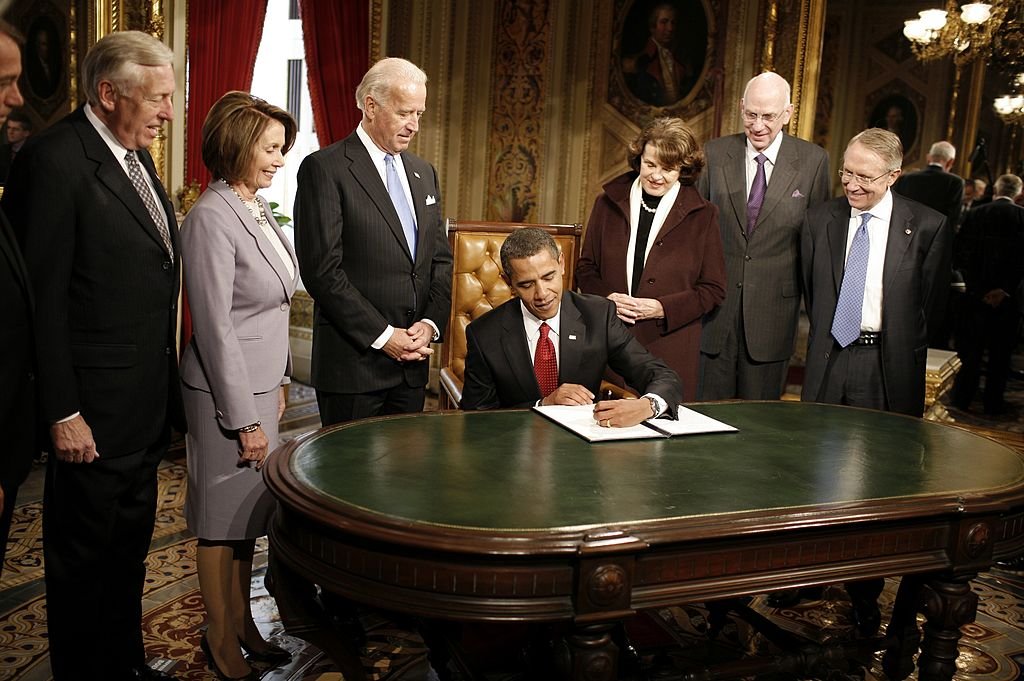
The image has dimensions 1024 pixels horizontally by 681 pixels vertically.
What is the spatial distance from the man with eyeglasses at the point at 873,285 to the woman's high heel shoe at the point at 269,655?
7.28ft

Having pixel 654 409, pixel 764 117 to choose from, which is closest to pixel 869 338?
pixel 764 117

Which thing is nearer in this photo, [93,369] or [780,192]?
[93,369]

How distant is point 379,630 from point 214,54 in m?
4.17

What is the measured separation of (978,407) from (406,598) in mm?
Result: 7767

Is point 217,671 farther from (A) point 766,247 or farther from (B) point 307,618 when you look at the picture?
(A) point 766,247

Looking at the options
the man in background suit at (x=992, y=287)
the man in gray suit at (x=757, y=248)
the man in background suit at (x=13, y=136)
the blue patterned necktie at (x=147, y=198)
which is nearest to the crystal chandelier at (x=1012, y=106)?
the man in background suit at (x=992, y=287)

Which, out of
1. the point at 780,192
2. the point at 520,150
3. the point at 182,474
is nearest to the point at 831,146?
the point at 520,150

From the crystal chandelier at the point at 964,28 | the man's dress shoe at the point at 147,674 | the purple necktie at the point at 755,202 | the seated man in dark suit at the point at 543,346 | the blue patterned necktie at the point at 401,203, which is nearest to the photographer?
the man's dress shoe at the point at 147,674

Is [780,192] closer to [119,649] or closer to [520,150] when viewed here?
[119,649]

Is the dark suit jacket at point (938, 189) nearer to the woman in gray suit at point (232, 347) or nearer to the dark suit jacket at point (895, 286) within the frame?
the dark suit jacket at point (895, 286)

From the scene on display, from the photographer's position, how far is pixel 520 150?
7.84 meters

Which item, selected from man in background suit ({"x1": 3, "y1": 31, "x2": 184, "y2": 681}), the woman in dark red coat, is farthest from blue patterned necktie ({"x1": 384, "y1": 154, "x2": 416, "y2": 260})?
man in background suit ({"x1": 3, "y1": 31, "x2": 184, "y2": 681})

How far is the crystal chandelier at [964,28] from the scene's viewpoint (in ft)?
24.9

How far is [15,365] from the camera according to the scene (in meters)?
2.33
